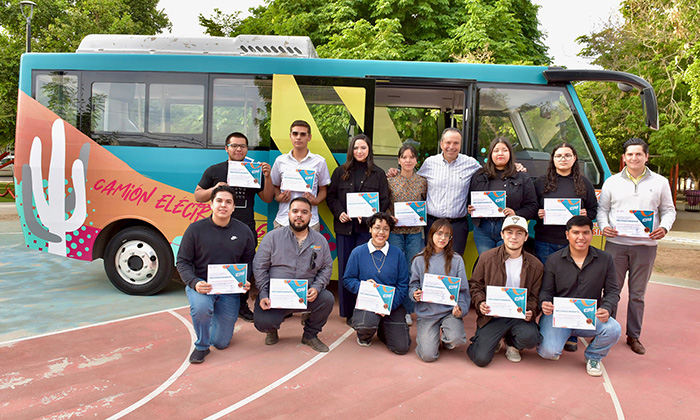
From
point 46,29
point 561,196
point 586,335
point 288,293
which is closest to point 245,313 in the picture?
point 288,293

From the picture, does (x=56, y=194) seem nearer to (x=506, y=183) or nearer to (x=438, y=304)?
(x=438, y=304)

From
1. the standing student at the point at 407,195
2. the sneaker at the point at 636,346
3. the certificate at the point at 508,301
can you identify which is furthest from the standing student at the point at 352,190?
the sneaker at the point at 636,346

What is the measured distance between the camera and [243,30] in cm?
2541

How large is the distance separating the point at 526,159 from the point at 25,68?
663 cm

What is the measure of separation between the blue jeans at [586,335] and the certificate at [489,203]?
115cm

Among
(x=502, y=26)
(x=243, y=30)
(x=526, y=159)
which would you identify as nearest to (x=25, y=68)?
(x=526, y=159)

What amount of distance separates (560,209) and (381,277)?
2.02m

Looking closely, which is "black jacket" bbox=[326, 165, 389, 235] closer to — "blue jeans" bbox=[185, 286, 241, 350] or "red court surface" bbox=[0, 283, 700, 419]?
"red court surface" bbox=[0, 283, 700, 419]

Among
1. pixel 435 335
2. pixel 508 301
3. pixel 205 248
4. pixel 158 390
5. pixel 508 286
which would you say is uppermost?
pixel 205 248

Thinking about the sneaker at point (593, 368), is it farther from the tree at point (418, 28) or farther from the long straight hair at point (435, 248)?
the tree at point (418, 28)

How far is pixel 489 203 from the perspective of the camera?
510cm

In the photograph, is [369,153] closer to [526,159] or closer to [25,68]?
[526,159]

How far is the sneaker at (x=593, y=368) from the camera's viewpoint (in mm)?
4363

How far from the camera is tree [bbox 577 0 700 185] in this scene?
15675 mm
